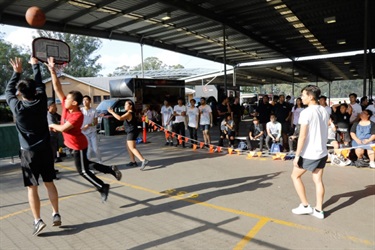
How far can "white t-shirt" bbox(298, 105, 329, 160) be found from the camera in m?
4.20

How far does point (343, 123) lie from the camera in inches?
334

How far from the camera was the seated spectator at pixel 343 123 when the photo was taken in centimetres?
836

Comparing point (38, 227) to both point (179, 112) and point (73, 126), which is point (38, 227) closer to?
point (73, 126)

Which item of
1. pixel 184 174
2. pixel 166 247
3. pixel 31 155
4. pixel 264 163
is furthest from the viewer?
pixel 264 163

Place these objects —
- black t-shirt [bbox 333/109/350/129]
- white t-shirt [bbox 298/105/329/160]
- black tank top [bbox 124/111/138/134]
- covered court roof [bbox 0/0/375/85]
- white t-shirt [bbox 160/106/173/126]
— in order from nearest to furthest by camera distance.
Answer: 1. white t-shirt [bbox 298/105/329/160]
2. black tank top [bbox 124/111/138/134]
3. black t-shirt [bbox 333/109/350/129]
4. covered court roof [bbox 0/0/375/85]
5. white t-shirt [bbox 160/106/173/126]

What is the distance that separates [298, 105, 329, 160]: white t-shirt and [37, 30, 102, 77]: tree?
63.7 meters

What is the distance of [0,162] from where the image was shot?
31.9 feet

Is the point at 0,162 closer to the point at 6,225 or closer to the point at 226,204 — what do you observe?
the point at 6,225

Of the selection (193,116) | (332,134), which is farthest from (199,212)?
(193,116)

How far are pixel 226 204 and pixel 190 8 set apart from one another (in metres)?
9.25

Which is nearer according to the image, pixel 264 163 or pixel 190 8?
pixel 264 163

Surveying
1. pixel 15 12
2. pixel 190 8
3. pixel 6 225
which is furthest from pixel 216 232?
pixel 15 12

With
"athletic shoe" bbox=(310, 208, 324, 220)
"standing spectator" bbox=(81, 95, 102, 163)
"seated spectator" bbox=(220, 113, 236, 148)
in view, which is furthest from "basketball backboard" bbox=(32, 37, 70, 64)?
"athletic shoe" bbox=(310, 208, 324, 220)

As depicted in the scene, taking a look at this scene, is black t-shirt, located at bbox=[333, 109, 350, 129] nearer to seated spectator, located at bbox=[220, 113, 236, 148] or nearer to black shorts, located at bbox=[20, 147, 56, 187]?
seated spectator, located at bbox=[220, 113, 236, 148]
